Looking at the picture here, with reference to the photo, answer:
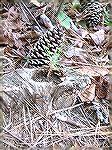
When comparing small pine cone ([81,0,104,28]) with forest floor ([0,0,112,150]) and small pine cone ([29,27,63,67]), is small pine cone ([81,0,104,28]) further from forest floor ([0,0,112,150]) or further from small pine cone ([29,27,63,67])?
small pine cone ([29,27,63,67])

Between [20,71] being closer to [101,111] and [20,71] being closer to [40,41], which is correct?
[40,41]

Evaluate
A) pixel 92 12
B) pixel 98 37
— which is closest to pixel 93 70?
pixel 98 37

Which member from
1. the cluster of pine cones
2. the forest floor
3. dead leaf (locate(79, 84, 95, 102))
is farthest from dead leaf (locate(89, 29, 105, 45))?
dead leaf (locate(79, 84, 95, 102))

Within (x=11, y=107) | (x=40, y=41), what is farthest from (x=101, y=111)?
(x=40, y=41)

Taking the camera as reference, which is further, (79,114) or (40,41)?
(40,41)

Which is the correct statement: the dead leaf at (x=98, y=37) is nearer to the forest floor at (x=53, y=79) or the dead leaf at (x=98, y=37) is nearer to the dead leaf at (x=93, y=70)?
the forest floor at (x=53, y=79)

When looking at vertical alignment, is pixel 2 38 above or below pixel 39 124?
above

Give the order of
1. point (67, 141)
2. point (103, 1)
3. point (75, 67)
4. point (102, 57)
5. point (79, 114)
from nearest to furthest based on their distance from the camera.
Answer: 1. point (67, 141)
2. point (79, 114)
3. point (75, 67)
4. point (102, 57)
5. point (103, 1)
